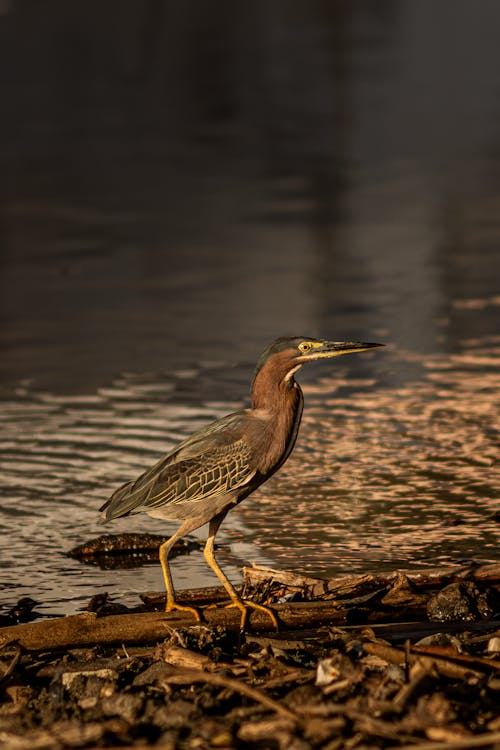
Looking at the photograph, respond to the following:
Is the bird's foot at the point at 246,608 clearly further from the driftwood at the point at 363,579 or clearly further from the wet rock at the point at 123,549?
the wet rock at the point at 123,549

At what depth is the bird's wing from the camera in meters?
7.25

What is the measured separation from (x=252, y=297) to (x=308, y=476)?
626 cm

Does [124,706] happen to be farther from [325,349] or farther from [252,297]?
[252,297]

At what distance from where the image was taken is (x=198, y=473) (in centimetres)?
729

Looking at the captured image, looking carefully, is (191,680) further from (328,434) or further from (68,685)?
(328,434)

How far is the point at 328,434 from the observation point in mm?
10398

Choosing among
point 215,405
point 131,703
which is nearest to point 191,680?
point 131,703

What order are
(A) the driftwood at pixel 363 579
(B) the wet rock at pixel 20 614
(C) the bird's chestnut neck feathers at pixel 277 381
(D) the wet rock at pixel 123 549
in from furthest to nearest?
(D) the wet rock at pixel 123 549, (C) the bird's chestnut neck feathers at pixel 277 381, (B) the wet rock at pixel 20 614, (A) the driftwood at pixel 363 579

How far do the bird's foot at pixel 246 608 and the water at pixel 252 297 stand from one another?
0.68m

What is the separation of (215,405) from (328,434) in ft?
3.49

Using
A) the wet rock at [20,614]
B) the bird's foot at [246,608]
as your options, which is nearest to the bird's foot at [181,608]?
the bird's foot at [246,608]

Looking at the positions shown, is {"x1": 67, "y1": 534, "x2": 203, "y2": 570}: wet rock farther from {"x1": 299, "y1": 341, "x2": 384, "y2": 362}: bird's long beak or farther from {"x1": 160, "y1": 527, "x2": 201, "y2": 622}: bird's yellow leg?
{"x1": 299, "y1": 341, "x2": 384, "y2": 362}: bird's long beak

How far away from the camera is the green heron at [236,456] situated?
7.27 m

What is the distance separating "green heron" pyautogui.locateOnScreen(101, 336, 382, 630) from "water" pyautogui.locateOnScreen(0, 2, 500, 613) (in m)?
0.48
